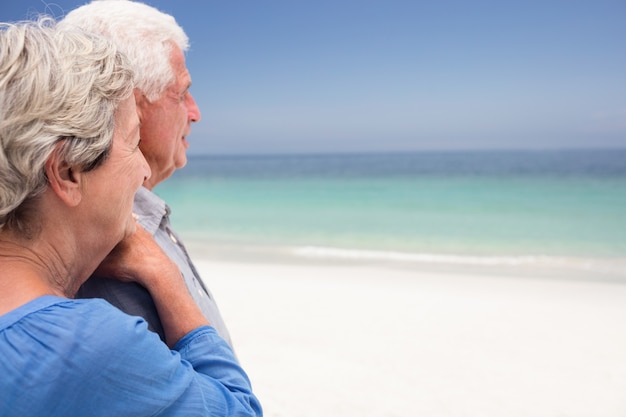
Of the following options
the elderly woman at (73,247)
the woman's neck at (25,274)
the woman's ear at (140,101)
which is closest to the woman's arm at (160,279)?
the elderly woman at (73,247)

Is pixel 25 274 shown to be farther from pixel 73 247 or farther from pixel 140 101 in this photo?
pixel 140 101

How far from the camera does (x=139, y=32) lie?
1.57 meters

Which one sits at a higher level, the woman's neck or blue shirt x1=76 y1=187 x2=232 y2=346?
the woman's neck

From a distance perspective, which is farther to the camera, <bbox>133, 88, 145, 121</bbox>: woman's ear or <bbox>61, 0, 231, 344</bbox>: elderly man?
<bbox>133, 88, 145, 121</bbox>: woman's ear

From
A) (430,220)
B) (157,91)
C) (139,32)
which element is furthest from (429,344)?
(430,220)

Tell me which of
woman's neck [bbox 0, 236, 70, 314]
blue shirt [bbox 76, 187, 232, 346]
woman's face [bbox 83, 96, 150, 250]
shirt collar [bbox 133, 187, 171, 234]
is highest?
woman's face [bbox 83, 96, 150, 250]

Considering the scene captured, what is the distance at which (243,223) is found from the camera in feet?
45.8

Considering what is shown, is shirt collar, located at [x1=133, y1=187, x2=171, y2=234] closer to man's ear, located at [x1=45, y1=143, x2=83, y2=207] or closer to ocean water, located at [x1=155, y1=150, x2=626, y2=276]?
man's ear, located at [x1=45, y1=143, x2=83, y2=207]

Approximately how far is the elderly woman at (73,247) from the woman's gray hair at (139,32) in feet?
1.65

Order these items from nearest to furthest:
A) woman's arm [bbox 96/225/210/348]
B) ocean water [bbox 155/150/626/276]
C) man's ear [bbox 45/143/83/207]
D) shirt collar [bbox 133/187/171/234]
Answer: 1. man's ear [bbox 45/143/83/207]
2. woman's arm [bbox 96/225/210/348]
3. shirt collar [bbox 133/187/171/234]
4. ocean water [bbox 155/150/626/276]

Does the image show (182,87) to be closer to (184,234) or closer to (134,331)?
(134,331)

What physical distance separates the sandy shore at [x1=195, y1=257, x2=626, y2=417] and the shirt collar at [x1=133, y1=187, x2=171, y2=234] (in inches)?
101

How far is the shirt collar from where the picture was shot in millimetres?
1476

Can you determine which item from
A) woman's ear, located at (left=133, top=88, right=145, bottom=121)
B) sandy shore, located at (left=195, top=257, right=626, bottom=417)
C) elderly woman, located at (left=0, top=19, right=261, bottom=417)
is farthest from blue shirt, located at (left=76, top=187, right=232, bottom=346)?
sandy shore, located at (left=195, top=257, right=626, bottom=417)
